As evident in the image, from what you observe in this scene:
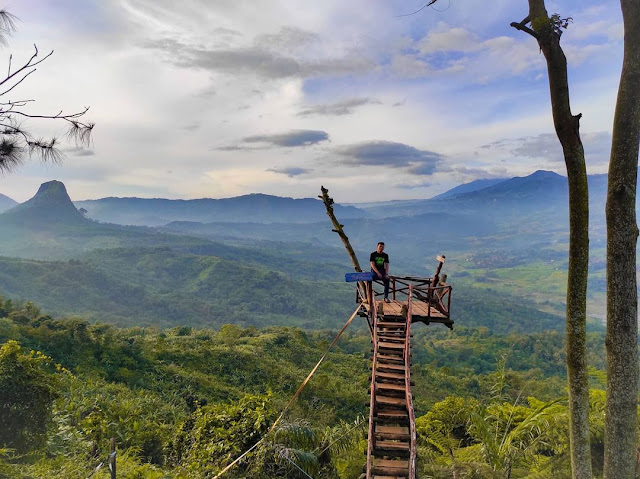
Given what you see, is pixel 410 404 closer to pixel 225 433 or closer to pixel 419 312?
pixel 225 433

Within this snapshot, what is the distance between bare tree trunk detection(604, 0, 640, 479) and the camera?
4715 mm

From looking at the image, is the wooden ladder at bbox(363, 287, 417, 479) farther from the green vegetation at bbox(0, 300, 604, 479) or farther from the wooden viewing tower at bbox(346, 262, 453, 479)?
the green vegetation at bbox(0, 300, 604, 479)

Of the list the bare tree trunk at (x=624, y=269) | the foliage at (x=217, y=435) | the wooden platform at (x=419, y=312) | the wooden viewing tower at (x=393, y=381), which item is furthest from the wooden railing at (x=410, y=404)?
the foliage at (x=217, y=435)

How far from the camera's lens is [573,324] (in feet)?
16.5

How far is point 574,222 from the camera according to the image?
5.04 metres

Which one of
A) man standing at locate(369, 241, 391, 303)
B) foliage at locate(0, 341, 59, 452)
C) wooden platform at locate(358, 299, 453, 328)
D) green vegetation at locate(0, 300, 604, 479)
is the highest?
man standing at locate(369, 241, 391, 303)

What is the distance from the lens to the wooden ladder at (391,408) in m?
6.31

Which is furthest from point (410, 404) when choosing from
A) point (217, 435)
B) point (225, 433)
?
point (217, 435)

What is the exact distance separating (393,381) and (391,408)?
798 millimetres

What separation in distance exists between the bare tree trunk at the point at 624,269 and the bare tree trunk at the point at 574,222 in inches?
10.6

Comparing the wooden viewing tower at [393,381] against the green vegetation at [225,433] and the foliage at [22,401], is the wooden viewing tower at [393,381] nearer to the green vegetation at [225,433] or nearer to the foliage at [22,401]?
the green vegetation at [225,433]

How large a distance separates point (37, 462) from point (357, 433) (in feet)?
22.3

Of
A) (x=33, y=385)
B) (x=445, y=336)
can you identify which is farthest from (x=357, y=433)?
(x=445, y=336)

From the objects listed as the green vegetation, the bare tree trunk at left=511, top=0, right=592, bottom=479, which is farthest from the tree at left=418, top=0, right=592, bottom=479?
the green vegetation
